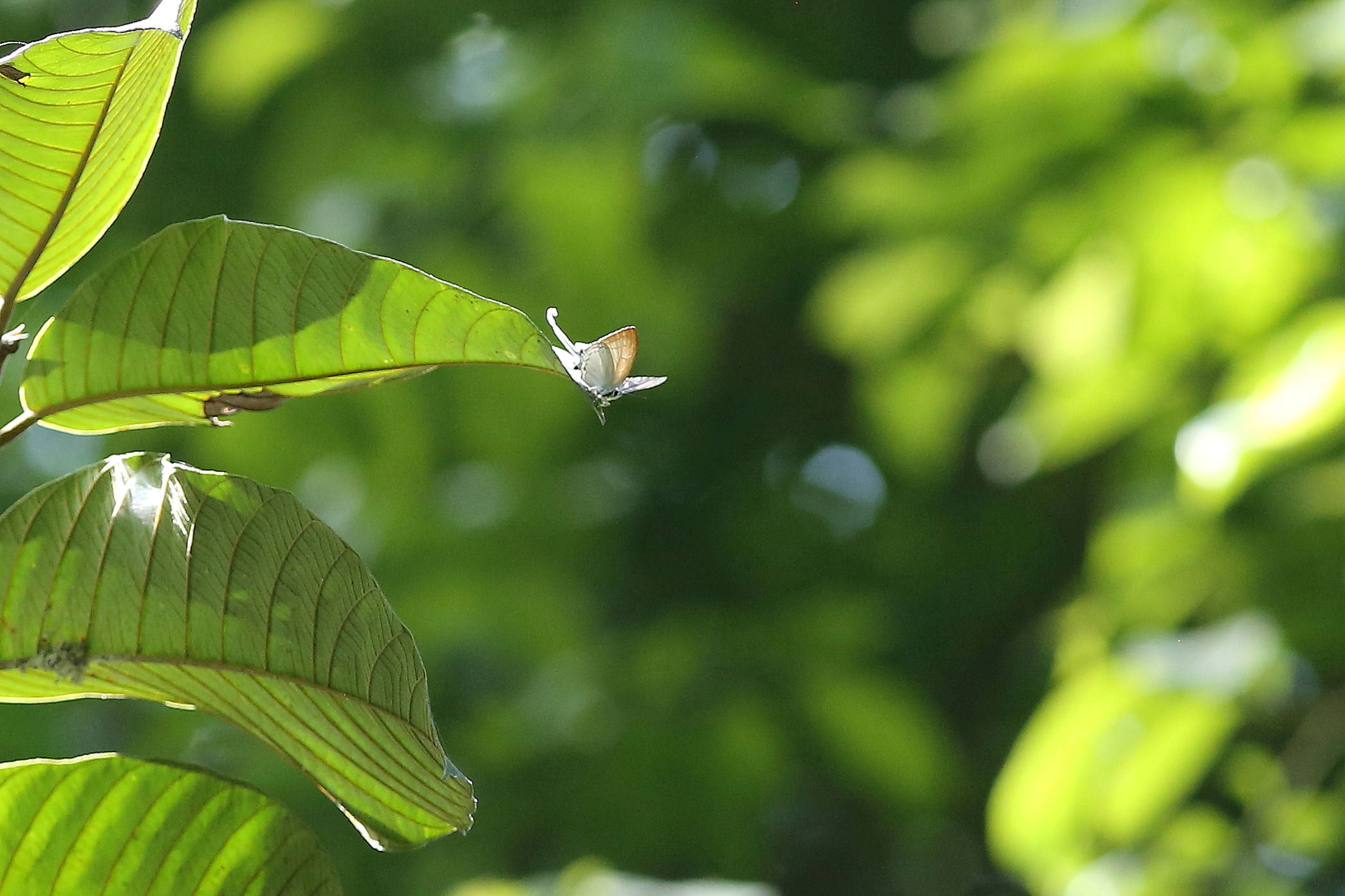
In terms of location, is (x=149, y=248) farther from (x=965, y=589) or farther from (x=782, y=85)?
(x=965, y=589)

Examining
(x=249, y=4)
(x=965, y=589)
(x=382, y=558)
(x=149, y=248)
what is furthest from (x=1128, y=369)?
(x=249, y=4)

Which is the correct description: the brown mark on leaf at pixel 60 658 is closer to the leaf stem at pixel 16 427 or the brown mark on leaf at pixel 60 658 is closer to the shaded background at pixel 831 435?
the leaf stem at pixel 16 427

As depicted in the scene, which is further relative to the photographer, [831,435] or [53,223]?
[831,435]

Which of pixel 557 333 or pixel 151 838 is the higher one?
pixel 557 333

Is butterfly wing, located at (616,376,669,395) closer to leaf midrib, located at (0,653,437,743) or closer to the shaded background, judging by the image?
leaf midrib, located at (0,653,437,743)

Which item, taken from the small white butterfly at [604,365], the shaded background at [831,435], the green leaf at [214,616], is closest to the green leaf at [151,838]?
the green leaf at [214,616]

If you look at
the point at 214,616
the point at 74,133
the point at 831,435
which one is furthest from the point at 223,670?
the point at 831,435

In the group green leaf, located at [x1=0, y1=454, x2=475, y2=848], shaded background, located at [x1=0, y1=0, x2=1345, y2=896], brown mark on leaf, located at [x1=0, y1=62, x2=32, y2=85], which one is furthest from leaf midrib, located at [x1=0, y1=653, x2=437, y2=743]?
shaded background, located at [x1=0, y1=0, x2=1345, y2=896]

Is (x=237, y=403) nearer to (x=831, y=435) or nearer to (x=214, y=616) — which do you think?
(x=214, y=616)
